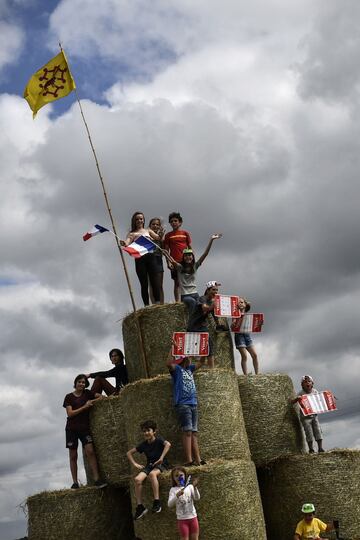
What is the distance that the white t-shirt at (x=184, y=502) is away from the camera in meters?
10.2

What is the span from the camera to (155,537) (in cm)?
1086

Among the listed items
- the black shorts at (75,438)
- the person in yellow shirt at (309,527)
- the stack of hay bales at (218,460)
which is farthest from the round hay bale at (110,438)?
the person in yellow shirt at (309,527)

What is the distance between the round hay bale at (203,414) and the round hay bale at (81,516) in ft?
4.80

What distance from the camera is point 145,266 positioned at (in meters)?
13.7

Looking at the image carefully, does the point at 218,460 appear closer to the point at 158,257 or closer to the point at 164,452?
the point at 164,452

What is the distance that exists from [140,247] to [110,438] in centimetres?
349

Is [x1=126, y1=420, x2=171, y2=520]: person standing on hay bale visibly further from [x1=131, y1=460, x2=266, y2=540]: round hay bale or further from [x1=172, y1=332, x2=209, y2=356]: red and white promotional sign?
[x1=172, y1=332, x2=209, y2=356]: red and white promotional sign

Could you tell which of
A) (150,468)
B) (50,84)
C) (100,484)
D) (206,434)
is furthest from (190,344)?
(50,84)

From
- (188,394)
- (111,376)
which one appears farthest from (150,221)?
(188,394)

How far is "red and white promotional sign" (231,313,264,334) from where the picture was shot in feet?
44.0

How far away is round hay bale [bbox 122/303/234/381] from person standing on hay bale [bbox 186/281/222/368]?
28 centimetres

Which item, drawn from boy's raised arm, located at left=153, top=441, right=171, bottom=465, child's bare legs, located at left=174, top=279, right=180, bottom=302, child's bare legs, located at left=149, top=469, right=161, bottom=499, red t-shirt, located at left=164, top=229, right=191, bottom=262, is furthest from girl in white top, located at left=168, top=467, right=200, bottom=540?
red t-shirt, located at left=164, top=229, right=191, bottom=262

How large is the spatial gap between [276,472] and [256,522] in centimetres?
170

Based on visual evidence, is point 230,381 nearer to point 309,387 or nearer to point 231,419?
point 231,419
